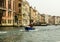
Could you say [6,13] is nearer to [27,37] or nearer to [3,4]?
[3,4]

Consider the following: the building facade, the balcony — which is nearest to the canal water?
the building facade

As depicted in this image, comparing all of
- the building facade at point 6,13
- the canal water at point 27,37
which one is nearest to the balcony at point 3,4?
the building facade at point 6,13

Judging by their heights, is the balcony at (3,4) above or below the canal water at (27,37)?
above

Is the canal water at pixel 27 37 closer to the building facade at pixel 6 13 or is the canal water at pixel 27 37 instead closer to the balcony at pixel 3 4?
the building facade at pixel 6 13

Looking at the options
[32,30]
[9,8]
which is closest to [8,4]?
[9,8]

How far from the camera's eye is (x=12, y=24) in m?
109

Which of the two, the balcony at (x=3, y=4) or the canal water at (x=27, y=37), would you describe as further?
the balcony at (x=3, y=4)

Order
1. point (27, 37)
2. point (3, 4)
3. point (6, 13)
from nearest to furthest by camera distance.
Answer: point (27, 37)
point (3, 4)
point (6, 13)

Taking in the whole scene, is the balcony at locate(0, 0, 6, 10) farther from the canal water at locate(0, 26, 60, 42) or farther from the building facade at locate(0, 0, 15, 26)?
the canal water at locate(0, 26, 60, 42)

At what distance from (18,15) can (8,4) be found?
58.6 ft

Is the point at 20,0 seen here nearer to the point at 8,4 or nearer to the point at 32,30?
the point at 8,4

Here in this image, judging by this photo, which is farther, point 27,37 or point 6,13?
point 6,13

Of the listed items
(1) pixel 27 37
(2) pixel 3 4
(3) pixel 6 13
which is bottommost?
(1) pixel 27 37

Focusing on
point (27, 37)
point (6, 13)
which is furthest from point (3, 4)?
point (27, 37)
